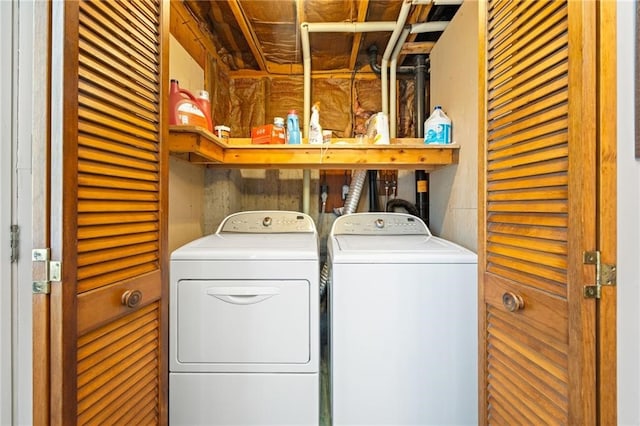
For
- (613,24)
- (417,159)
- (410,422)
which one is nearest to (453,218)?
(417,159)

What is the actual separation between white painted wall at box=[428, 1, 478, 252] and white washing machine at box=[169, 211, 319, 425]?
103cm

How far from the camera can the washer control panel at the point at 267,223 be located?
2225 millimetres

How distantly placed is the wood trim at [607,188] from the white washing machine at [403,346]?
26.7 inches

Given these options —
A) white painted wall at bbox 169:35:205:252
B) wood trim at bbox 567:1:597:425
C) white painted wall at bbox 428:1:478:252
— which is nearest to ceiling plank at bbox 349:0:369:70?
white painted wall at bbox 428:1:478:252

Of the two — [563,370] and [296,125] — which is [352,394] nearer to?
[563,370]

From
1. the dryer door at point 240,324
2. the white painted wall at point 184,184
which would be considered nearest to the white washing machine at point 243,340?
the dryer door at point 240,324

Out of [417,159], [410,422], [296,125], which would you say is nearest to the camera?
[410,422]

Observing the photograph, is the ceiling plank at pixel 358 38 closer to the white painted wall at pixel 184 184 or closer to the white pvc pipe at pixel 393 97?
the white pvc pipe at pixel 393 97

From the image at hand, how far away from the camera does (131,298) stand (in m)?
1.00

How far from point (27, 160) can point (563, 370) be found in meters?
1.54

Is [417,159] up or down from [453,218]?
up

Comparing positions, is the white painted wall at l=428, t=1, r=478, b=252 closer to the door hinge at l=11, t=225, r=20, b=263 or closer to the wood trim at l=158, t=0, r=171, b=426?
the wood trim at l=158, t=0, r=171, b=426

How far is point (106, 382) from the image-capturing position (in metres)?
0.94

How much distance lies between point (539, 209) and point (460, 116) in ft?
3.78
